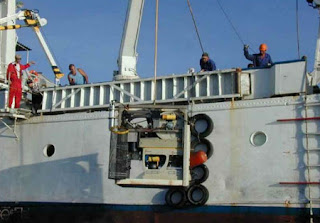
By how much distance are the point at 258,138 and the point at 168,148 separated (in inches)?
96.4

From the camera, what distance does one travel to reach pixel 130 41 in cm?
1529

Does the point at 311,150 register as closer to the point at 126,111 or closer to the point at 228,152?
the point at 228,152

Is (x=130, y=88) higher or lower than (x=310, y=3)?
lower

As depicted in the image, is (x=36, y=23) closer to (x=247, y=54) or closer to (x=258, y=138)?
(x=247, y=54)

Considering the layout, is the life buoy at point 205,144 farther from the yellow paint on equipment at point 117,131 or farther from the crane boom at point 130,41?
the crane boom at point 130,41

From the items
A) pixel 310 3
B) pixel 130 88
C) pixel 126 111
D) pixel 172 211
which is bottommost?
pixel 172 211

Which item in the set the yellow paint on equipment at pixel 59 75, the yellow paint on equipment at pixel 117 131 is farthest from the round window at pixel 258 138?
the yellow paint on equipment at pixel 59 75

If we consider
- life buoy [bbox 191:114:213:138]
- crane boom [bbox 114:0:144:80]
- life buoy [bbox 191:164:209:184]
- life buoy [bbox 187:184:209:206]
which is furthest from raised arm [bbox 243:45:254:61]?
life buoy [bbox 187:184:209:206]

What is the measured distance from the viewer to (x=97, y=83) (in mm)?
14875

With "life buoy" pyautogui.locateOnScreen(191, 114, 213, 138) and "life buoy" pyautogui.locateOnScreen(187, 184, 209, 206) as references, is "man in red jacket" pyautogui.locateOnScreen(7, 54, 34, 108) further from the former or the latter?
"life buoy" pyautogui.locateOnScreen(187, 184, 209, 206)

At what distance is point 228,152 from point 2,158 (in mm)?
7184

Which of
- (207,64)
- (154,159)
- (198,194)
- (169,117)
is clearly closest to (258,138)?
(198,194)

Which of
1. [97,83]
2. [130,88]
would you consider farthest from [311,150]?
[97,83]

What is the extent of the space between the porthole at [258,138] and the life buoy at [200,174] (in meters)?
1.31
